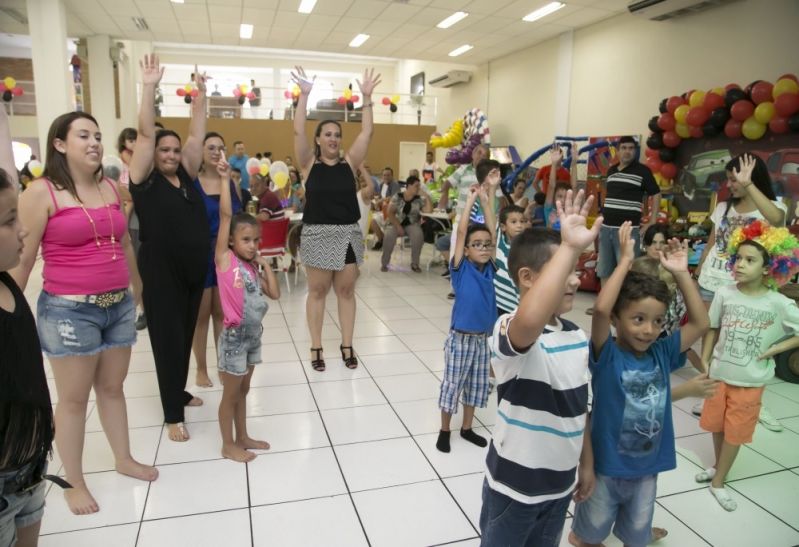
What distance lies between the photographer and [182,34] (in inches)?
394

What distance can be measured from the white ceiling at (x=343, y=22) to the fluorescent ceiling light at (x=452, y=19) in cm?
12

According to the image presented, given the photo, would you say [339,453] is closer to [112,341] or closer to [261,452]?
[261,452]

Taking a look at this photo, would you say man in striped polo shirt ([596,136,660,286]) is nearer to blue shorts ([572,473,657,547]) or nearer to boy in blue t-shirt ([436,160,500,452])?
boy in blue t-shirt ([436,160,500,452])

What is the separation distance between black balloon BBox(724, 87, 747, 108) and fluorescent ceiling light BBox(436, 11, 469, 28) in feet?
13.6

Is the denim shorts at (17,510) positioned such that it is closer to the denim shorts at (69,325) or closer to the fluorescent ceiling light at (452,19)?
the denim shorts at (69,325)

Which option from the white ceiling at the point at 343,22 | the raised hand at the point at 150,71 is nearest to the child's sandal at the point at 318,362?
the raised hand at the point at 150,71

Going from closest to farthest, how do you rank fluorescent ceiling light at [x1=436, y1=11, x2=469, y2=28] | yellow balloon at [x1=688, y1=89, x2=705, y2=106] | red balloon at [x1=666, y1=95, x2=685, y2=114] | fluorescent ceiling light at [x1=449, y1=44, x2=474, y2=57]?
yellow balloon at [x1=688, y1=89, x2=705, y2=106]
red balloon at [x1=666, y1=95, x2=685, y2=114]
fluorescent ceiling light at [x1=436, y1=11, x2=469, y2=28]
fluorescent ceiling light at [x1=449, y1=44, x2=474, y2=57]

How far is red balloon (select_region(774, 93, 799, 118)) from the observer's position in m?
4.80

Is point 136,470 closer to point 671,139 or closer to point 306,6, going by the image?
point 671,139

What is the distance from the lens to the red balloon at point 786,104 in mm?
4801

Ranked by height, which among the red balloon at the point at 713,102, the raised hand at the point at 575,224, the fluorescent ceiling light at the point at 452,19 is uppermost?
the fluorescent ceiling light at the point at 452,19

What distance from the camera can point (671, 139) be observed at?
6332mm

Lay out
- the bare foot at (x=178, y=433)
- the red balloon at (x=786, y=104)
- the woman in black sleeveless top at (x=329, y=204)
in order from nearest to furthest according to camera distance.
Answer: the bare foot at (x=178, y=433)
the woman in black sleeveless top at (x=329, y=204)
the red balloon at (x=786, y=104)

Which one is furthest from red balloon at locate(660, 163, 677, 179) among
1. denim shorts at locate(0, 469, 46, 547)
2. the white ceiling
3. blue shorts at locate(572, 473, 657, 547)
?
denim shorts at locate(0, 469, 46, 547)
